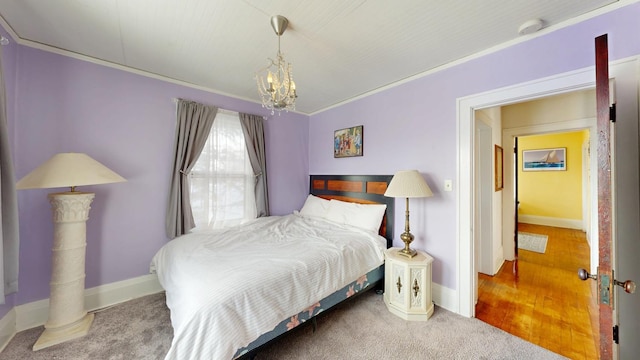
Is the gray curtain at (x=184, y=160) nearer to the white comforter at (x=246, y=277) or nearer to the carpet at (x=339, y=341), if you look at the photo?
the white comforter at (x=246, y=277)

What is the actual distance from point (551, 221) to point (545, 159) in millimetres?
1593

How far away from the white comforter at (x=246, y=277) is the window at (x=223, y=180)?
1.67 ft

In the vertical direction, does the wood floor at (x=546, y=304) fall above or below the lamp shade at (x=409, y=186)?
below

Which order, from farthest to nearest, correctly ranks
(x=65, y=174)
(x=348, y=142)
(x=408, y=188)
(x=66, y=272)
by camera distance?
(x=348, y=142), (x=408, y=188), (x=66, y=272), (x=65, y=174)

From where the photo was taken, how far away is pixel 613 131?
1.42m

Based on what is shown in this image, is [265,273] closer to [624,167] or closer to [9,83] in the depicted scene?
[624,167]

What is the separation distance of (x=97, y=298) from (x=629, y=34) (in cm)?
481

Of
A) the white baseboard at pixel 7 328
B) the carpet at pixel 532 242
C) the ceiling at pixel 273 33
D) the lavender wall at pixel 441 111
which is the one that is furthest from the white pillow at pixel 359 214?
the carpet at pixel 532 242

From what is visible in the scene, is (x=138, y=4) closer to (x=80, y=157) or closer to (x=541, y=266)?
(x=80, y=157)

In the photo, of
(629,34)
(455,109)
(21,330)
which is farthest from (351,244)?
(21,330)

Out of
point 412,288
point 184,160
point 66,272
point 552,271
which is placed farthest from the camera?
point 552,271

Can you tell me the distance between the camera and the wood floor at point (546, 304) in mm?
1769

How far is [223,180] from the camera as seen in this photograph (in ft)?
9.84

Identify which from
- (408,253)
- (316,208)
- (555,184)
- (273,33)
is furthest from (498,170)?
(555,184)
